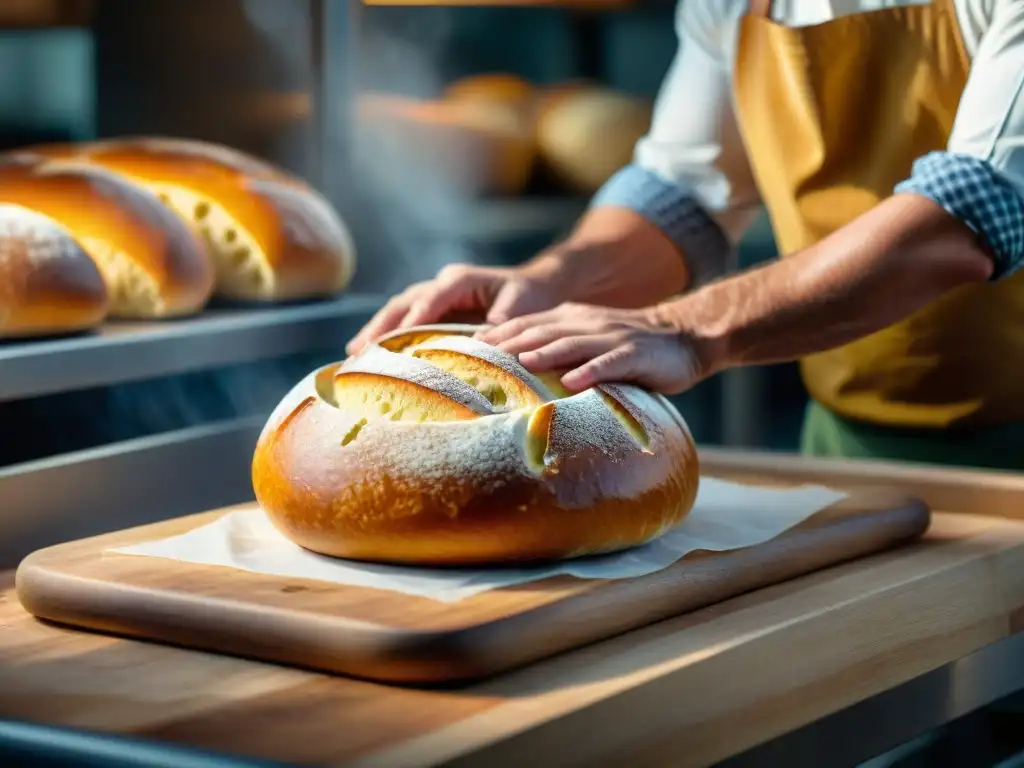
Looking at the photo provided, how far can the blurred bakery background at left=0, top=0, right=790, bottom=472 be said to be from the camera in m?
1.60

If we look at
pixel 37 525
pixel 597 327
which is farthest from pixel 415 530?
pixel 37 525

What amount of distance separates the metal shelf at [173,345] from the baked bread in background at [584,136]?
1.31 meters

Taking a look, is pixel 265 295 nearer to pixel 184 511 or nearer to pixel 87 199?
pixel 87 199

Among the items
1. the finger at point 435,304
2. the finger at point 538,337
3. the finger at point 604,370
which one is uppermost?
the finger at point 538,337

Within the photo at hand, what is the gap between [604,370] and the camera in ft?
4.08

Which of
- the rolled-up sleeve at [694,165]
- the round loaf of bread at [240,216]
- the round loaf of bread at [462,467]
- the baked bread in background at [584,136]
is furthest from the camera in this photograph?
the baked bread in background at [584,136]

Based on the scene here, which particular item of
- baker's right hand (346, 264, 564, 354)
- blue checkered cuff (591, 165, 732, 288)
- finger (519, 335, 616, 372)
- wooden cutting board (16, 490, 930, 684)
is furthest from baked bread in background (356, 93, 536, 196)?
wooden cutting board (16, 490, 930, 684)

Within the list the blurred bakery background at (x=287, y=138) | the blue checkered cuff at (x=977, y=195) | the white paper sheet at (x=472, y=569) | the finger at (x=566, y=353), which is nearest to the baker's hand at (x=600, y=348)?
the finger at (x=566, y=353)

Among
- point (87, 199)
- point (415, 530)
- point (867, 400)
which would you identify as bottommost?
point (867, 400)

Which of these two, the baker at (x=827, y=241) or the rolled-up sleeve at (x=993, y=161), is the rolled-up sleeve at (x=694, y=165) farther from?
the rolled-up sleeve at (x=993, y=161)

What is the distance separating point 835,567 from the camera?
1.26m

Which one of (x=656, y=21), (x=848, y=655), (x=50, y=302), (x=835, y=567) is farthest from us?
(x=656, y=21)

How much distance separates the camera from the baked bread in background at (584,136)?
3053mm

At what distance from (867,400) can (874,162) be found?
0.28m
